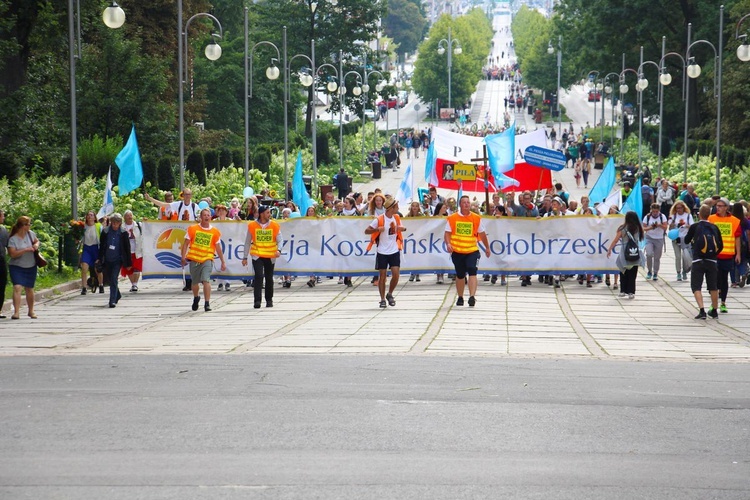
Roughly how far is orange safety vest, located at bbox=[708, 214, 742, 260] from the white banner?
4675 millimetres

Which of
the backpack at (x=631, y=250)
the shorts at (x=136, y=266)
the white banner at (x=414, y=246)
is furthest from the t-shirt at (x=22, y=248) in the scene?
the backpack at (x=631, y=250)

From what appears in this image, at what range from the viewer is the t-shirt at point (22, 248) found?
63.6 ft

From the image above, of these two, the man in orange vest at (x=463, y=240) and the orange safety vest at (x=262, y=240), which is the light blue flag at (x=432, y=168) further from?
the man in orange vest at (x=463, y=240)

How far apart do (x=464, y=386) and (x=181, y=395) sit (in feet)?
8.22

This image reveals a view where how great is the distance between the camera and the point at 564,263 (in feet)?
79.9

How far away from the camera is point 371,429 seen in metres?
10.1

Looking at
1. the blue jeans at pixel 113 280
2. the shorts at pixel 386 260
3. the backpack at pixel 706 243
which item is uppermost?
the backpack at pixel 706 243

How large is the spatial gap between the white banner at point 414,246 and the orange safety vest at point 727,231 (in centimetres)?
468

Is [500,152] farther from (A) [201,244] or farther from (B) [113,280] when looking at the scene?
(B) [113,280]

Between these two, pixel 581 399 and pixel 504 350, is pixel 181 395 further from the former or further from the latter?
pixel 504 350

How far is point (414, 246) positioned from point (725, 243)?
6840 millimetres

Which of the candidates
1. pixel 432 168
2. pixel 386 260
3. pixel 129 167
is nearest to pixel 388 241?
pixel 386 260

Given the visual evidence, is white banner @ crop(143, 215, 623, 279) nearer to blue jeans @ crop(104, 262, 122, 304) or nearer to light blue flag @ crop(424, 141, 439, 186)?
blue jeans @ crop(104, 262, 122, 304)

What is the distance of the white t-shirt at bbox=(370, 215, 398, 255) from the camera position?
2020cm
